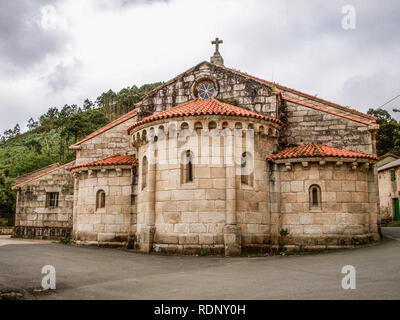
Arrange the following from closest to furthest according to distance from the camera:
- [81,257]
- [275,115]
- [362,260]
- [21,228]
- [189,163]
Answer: [362,260]
[81,257]
[189,163]
[275,115]
[21,228]

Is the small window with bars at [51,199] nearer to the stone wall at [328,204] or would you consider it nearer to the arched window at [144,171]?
the arched window at [144,171]

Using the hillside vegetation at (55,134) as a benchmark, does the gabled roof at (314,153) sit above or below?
below

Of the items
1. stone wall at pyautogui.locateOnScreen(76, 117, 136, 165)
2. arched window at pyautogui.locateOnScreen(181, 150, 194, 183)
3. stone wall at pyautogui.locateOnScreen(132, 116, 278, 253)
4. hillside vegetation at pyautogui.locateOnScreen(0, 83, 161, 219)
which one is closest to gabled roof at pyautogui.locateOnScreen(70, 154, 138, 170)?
stone wall at pyautogui.locateOnScreen(76, 117, 136, 165)

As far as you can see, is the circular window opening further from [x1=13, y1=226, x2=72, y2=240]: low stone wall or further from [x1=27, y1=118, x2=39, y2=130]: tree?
[x1=27, y1=118, x2=39, y2=130]: tree

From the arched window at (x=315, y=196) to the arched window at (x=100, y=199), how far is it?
340 inches

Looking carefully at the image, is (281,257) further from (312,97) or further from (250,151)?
(312,97)

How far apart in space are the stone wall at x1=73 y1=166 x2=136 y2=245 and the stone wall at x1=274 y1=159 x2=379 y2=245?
6.28 m

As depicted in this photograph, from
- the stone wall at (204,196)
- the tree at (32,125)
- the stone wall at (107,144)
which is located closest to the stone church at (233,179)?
the stone wall at (204,196)

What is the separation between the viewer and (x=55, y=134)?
70875 mm

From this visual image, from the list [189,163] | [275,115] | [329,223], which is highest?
[275,115]

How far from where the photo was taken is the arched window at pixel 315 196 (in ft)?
47.4

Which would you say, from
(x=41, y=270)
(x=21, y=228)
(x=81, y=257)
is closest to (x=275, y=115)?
(x=81, y=257)

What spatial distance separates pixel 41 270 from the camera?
9.88 m

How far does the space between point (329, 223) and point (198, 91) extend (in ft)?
25.6
